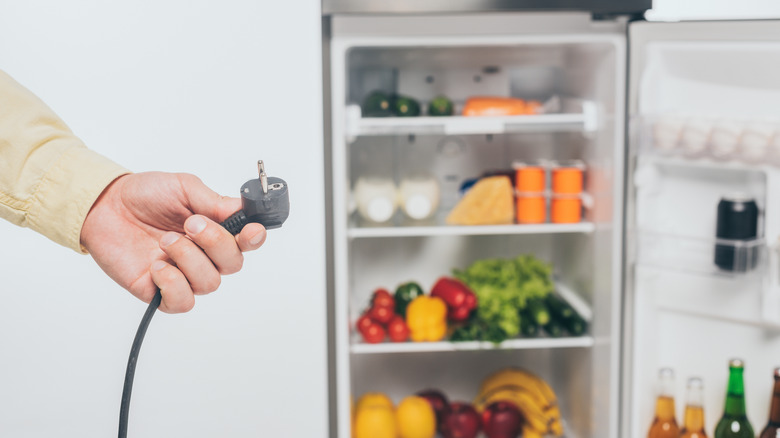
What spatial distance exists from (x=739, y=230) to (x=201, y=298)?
3.23 feet

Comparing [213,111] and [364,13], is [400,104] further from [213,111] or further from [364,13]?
[213,111]

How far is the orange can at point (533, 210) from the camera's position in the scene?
1.68 m

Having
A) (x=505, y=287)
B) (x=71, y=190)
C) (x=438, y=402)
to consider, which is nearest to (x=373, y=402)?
(x=438, y=402)

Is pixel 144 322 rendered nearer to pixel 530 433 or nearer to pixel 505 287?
pixel 505 287

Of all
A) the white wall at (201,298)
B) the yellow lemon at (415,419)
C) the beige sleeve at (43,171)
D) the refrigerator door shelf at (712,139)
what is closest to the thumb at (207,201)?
the beige sleeve at (43,171)

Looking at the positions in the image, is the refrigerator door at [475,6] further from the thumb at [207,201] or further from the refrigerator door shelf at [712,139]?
the thumb at [207,201]

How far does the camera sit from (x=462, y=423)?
1.75 meters

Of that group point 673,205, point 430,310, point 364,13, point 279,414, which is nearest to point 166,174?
point 364,13

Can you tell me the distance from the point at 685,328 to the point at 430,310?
1.68ft

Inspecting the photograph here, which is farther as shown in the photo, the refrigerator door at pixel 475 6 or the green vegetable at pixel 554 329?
the green vegetable at pixel 554 329

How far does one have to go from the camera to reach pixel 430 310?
1.68 metres

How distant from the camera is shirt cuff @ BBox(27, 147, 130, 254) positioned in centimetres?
96

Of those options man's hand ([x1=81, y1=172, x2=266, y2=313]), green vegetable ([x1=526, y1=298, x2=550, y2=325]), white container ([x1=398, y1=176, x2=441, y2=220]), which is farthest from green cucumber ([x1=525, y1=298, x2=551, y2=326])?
man's hand ([x1=81, y1=172, x2=266, y2=313])

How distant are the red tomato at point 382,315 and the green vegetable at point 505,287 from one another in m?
0.18
